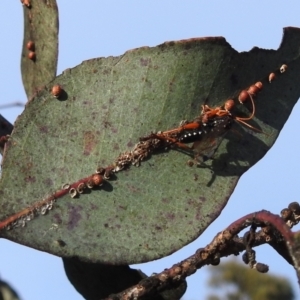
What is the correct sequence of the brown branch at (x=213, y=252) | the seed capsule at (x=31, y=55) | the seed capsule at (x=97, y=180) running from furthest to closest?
the seed capsule at (x=31, y=55) < the seed capsule at (x=97, y=180) < the brown branch at (x=213, y=252)

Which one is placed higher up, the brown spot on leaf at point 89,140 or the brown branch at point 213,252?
the brown spot on leaf at point 89,140

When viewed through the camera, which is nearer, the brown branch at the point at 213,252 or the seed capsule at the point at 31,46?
the brown branch at the point at 213,252

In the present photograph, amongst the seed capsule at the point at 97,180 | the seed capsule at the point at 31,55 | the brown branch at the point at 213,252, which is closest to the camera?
the brown branch at the point at 213,252

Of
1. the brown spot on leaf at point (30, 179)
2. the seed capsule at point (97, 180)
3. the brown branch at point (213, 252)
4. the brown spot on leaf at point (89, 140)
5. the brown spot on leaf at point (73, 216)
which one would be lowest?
the brown branch at point (213, 252)

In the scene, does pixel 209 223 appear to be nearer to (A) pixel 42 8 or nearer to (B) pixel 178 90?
(B) pixel 178 90

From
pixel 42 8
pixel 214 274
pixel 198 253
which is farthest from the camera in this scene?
pixel 214 274

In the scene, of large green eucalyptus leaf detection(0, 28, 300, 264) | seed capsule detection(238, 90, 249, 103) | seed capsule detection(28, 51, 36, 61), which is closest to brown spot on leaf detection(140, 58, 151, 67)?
large green eucalyptus leaf detection(0, 28, 300, 264)

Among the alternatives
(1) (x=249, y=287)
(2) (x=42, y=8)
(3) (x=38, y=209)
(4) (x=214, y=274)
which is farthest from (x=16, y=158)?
(4) (x=214, y=274)

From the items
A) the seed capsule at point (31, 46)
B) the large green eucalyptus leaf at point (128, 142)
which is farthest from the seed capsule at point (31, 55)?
the large green eucalyptus leaf at point (128, 142)

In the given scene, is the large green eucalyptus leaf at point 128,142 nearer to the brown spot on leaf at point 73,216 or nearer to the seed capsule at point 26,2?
the brown spot on leaf at point 73,216

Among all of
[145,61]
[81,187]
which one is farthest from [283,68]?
[81,187]
